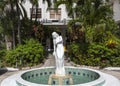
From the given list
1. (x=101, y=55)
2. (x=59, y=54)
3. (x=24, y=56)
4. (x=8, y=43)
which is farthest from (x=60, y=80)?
(x=8, y=43)

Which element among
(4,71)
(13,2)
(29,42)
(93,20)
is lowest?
(4,71)

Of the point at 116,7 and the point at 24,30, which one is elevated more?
the point at 116,7

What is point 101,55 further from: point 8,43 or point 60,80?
point 8,43

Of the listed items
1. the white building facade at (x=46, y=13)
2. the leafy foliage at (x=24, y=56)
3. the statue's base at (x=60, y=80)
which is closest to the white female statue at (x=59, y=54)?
the statue's base at (x=60, y=80)

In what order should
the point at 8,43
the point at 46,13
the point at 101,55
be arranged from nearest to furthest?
the point at 101,55, the point at 8,43, the point at 46,13

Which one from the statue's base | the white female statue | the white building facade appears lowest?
the statue's base

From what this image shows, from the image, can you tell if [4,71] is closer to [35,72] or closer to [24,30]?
[35,72]

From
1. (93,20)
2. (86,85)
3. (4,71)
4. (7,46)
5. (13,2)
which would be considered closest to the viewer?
(86,85)

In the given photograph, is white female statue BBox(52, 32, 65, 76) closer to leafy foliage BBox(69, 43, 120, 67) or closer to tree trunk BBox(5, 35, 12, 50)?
leafy foliage BBox(69, 43, 120, 67)

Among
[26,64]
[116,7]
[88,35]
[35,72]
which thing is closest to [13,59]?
[26,64]

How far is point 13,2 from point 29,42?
4.49 meters

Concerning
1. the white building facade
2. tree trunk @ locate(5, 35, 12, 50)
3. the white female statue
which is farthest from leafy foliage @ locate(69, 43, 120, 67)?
the white building facade

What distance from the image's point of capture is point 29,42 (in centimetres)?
1939

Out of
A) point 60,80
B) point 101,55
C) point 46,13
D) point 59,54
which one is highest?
point 46,13
